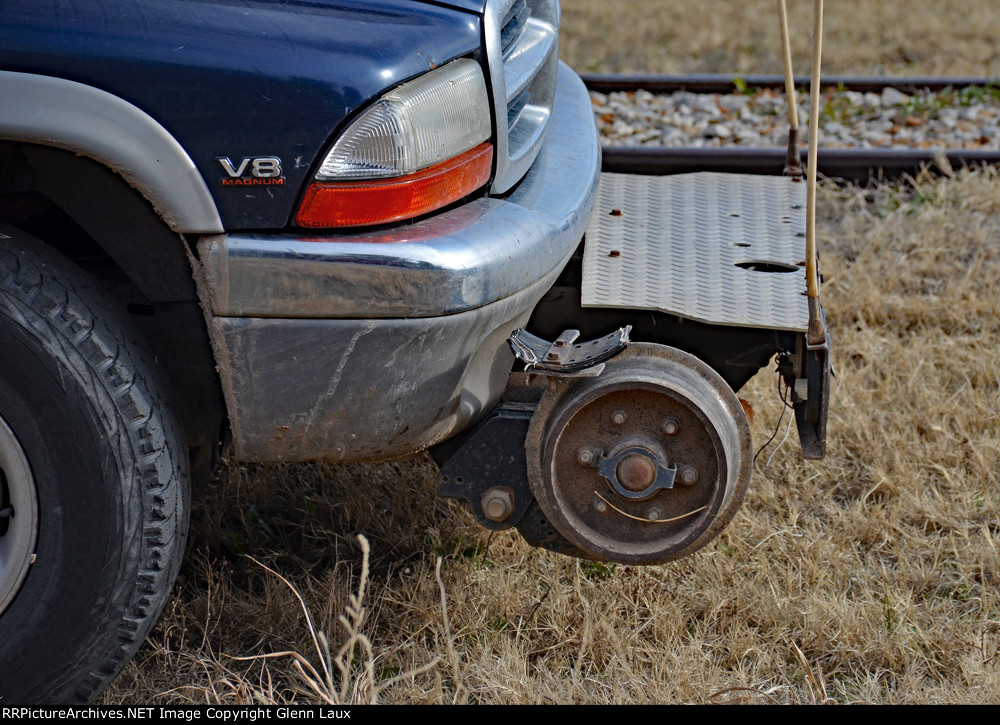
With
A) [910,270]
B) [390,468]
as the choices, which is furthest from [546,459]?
[910,270]

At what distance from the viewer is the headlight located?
185cm

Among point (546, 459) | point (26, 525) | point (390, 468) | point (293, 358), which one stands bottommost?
point (390, 468)

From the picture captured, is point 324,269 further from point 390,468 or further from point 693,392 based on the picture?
point 390,468

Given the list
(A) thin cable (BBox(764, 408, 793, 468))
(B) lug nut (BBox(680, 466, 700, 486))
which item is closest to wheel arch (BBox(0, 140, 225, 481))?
(B) lug nut (BBox(680, 466, 700, 486))

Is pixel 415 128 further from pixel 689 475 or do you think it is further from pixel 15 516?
pixel 15 516

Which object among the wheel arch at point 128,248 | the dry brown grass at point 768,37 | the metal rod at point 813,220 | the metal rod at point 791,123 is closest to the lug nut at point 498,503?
the wheel arch at point 128,248

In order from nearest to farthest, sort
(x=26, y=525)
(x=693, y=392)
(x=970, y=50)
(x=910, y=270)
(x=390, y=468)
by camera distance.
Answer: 1. (x=26, y=525)
2. (x=693, y=392)
3. (x=390, y=468)
4. (x=910, y=270)
5. (x=970, y=50)

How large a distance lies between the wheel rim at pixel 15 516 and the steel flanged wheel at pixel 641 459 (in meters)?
1.03

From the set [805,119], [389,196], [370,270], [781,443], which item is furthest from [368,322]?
[805,119]

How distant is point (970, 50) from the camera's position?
730 centimetres

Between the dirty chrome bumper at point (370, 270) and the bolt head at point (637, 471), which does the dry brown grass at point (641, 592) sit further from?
the dirty chrome bumper at point (370, 270)

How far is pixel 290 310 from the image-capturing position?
6.14ft

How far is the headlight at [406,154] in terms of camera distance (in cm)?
185

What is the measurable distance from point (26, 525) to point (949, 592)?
87.3 inches
